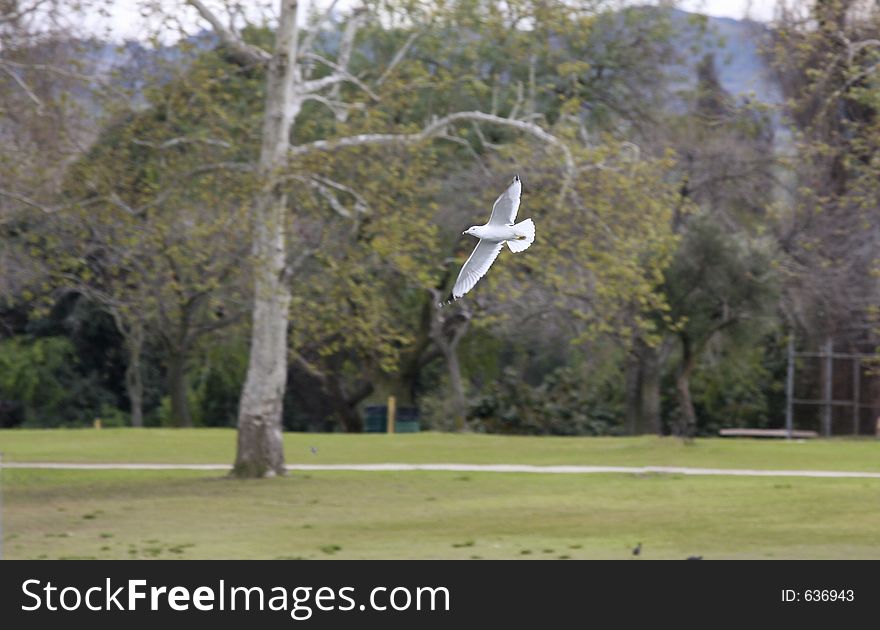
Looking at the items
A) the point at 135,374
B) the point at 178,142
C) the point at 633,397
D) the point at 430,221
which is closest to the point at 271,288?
the point at 178,142

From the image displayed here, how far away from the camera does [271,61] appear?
29016 mm

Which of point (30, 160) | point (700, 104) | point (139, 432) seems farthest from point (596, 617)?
point (700, 104)

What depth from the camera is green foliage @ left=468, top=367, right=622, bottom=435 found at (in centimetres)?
5216

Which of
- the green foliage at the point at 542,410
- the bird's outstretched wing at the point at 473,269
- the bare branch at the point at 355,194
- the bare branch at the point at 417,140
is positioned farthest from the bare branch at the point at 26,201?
the green foliage at the point at 542,410

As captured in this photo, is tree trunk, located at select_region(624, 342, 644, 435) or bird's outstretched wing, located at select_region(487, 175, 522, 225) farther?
tree trunk, located at select_region(624, 342, 644, 435)

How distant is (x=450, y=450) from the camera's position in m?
37.1

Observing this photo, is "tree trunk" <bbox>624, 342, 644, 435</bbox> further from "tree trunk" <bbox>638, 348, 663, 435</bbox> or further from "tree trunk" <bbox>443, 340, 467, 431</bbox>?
"tree trunk" <bbox>443, 340, 467, 431</bbox>

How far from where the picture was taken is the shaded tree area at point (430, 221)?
28.3m

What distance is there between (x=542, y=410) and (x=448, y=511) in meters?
28.1

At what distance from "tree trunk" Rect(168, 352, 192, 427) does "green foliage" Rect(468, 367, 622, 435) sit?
8416mm

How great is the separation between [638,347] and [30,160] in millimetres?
23122

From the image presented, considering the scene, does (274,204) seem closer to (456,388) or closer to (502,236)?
(502,236)

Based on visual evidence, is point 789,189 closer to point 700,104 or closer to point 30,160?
point 700,104

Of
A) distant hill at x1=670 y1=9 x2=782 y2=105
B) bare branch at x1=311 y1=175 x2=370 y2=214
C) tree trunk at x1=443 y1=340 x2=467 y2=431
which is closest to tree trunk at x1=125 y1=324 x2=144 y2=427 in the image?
tree trunk at x1=443 y1=340 x2=467 y2=431
